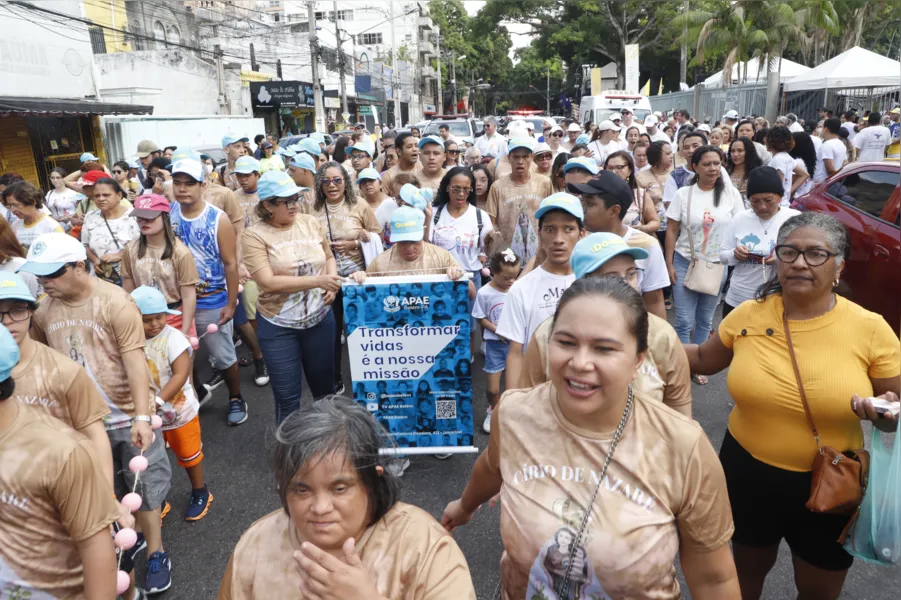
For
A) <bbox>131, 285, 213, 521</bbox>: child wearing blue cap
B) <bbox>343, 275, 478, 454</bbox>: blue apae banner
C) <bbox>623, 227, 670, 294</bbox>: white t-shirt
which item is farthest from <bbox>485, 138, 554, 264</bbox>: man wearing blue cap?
<bbox>131, 285, 213, 521</bbox>: child wearing blue cap

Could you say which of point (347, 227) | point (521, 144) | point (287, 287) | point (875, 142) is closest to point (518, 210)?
point (521, 144)

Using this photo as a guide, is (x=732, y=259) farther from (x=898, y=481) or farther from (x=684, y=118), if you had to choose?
(x=684, y=118)

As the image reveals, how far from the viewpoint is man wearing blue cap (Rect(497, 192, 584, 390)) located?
3291mm

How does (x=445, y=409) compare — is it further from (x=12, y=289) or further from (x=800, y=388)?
(x=12, y=289)

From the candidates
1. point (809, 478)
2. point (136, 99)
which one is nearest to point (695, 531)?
point (809, 478)

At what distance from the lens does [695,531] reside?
179 cm

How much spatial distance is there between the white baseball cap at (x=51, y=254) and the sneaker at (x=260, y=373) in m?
3.15

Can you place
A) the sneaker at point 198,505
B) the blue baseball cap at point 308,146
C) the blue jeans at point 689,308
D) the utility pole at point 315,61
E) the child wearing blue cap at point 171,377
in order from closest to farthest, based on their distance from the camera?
the child wearing blue cap at point 171,377 < the sneaker at point 198,505 < the blue jeans at point 689,308 < the blue baseball cap at point 308,146 < the utility pole at point 315,61

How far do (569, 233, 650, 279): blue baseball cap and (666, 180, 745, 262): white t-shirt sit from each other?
3.07 metres

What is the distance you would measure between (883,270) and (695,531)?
460 cm

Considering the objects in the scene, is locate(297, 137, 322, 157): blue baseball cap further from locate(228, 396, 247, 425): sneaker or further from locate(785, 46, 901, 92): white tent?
locate(785, 46, 901, 92): white tent

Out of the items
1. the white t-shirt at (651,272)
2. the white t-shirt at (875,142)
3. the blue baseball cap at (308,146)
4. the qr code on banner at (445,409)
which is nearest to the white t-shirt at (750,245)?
the white t-shirt at (651,272)

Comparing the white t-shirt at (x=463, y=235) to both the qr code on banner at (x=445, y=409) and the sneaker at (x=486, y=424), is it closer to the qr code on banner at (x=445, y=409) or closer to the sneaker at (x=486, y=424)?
the sneaker at (x=486, y=424)

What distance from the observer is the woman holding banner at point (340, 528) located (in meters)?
1.71
